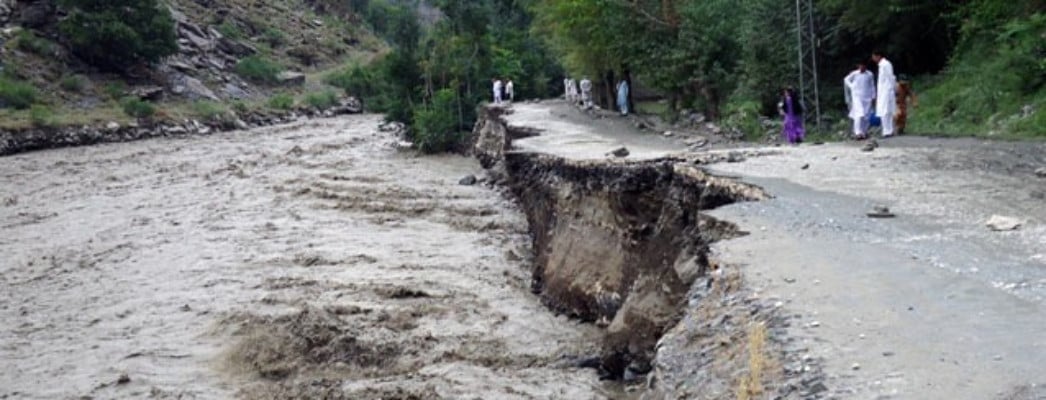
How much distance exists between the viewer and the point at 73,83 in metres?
51.0

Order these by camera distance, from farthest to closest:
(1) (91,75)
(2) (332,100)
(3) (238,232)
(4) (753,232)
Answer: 1. (2) (332,100)
2. (1) (91,75)
3. (3) (238,232)
4. (4) (753,232)

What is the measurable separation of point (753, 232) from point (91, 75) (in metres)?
52.9

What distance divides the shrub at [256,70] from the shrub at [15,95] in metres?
19.5

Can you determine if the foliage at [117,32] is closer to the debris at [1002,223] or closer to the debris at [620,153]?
the debris at [620,153]

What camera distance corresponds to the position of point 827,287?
21.7 ft

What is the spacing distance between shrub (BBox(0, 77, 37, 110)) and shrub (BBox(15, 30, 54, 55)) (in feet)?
22.3

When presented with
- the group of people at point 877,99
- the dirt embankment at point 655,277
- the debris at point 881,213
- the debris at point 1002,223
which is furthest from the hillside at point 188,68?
the debris at point 1002,223

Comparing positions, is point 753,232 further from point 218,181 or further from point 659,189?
point 218,181

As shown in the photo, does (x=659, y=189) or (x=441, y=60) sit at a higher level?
(x=441, y=60)

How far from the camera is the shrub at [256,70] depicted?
65.6m

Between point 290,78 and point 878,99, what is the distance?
58274 millimetres

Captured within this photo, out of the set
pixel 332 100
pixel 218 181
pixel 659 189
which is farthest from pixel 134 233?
pixel 332 100

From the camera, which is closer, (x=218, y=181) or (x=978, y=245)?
(x=978, y=245)

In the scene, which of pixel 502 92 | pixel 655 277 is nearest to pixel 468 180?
pixel 502 92
